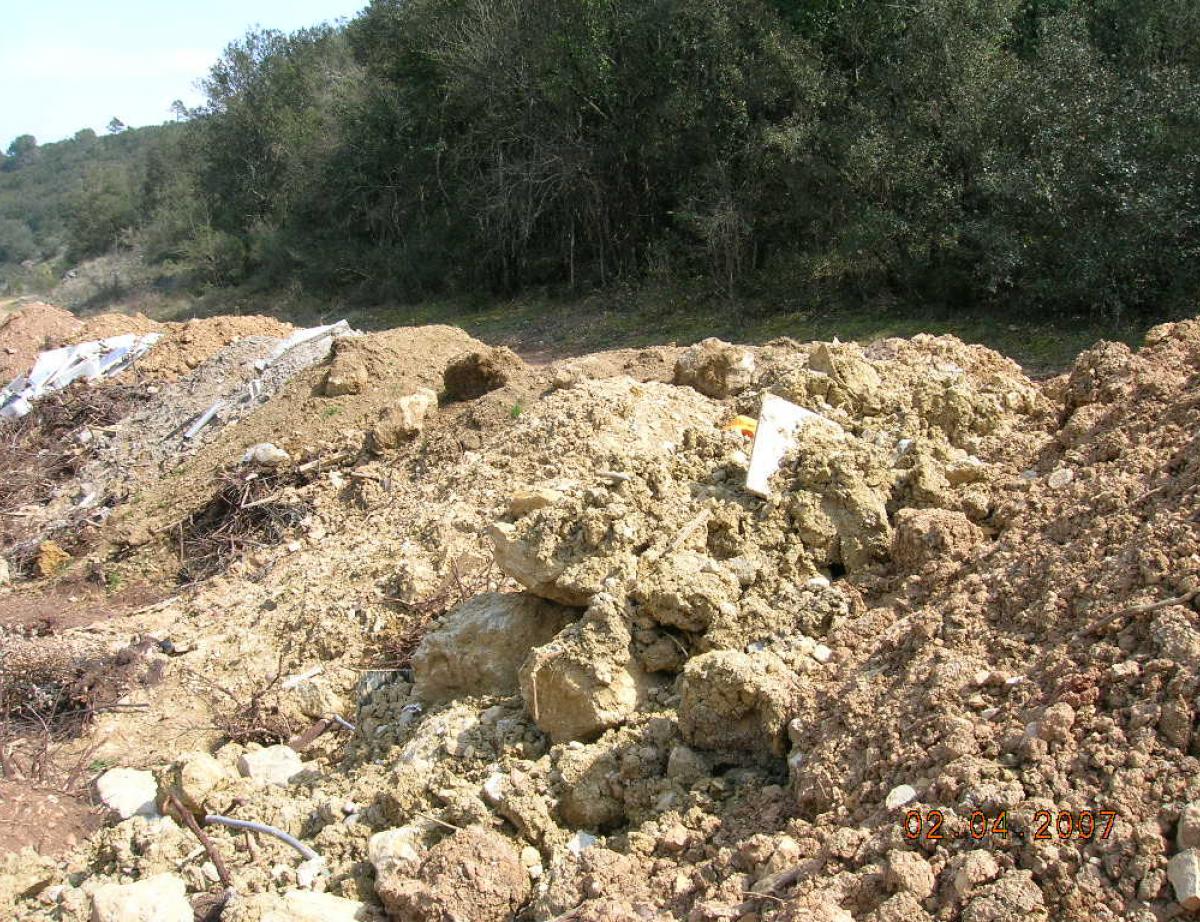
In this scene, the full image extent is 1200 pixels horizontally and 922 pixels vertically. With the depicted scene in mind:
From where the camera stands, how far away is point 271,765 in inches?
170

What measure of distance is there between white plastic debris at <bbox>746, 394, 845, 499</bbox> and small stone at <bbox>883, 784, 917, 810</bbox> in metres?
1.69

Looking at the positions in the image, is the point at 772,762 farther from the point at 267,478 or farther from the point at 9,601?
the point at 9,601

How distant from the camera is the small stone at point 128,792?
4113 mm

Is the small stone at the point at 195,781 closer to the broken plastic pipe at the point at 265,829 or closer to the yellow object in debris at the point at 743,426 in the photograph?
the broken plastic pipe at the point at 265,829

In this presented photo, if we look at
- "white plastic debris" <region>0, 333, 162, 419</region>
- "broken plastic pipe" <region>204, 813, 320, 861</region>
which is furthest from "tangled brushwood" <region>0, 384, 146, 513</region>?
"broken plastic pipe" <region>204, 813, 320, 861</region>

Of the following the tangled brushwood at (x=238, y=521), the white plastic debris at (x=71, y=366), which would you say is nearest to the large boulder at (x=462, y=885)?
the tangled brushwood at (x=238, y=521)

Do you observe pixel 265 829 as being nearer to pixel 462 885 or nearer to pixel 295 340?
pixel 462 885

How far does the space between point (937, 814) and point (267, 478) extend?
644 cm

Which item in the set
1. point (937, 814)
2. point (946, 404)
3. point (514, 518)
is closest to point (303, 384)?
point (514, 518)

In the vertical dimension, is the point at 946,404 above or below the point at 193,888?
above

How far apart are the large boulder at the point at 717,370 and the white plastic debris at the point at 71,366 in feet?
26.7

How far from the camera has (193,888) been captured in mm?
3381

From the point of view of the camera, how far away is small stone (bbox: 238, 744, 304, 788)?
4.25m
